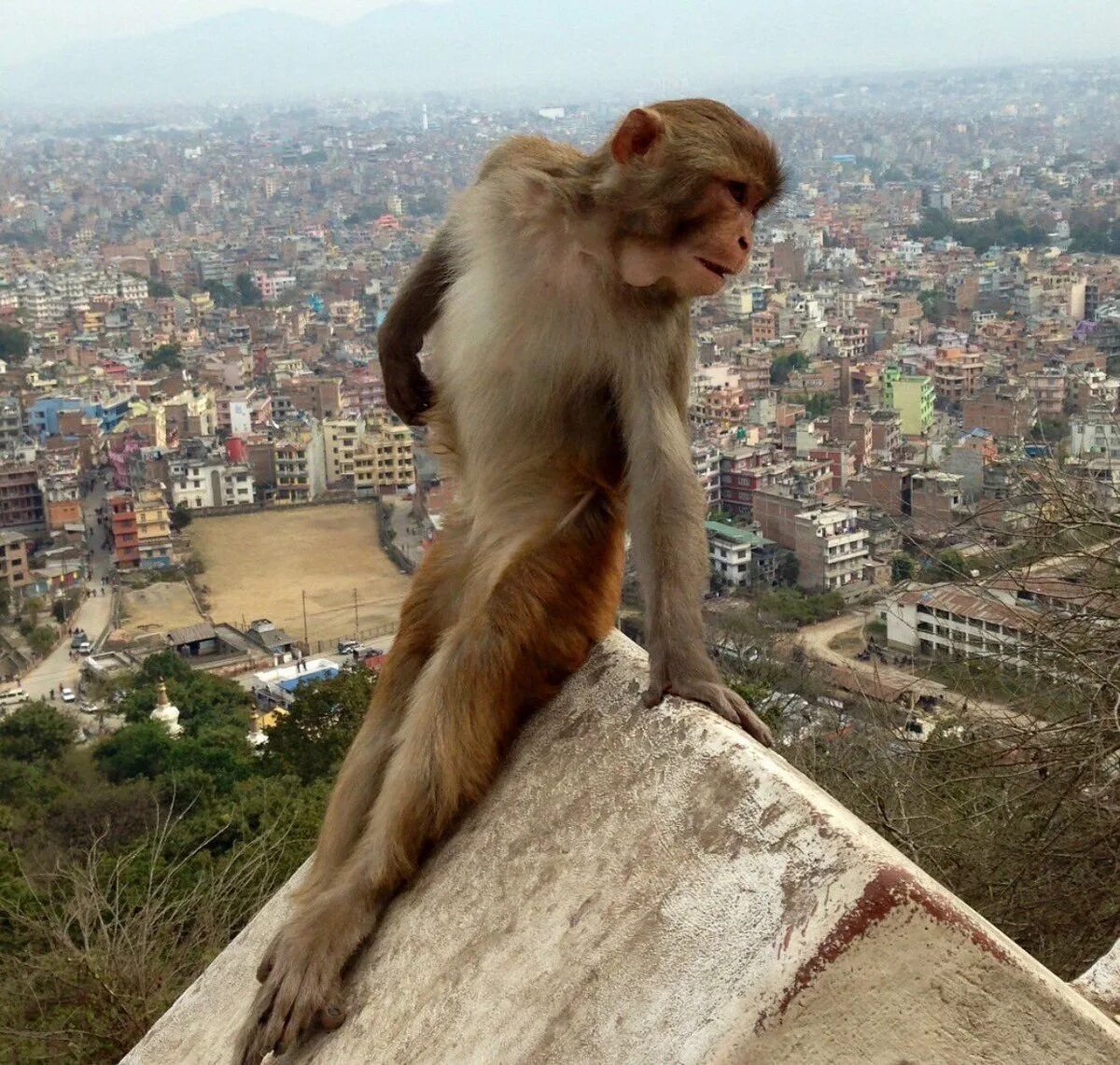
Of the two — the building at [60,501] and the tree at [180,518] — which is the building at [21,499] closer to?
the building at [60,501]

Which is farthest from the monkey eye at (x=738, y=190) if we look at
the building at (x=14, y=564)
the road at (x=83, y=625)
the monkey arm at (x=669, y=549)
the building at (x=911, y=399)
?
the building at (x=911, y=399)

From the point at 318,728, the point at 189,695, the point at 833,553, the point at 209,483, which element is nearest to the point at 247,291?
the point at 209,483

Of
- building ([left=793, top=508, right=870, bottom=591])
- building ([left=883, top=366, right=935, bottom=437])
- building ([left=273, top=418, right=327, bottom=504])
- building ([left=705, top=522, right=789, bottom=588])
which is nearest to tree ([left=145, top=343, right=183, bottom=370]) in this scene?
building ([left=273, top=418, right=327, bottom=504])

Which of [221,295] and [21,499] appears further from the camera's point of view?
[221,295]

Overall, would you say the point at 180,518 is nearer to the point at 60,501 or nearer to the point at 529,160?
the point at 60,501

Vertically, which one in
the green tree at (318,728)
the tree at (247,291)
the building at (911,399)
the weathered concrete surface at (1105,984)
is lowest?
the tree at (247,291)

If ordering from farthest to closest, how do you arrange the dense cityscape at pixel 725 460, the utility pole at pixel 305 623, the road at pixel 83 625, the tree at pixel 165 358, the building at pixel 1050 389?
the tree at pixel 165 358
the building at pixel 1050 389
the utility pole at pixel 305 623
the road at pixel 83 625
the dense cityscape at pixel 725 460
